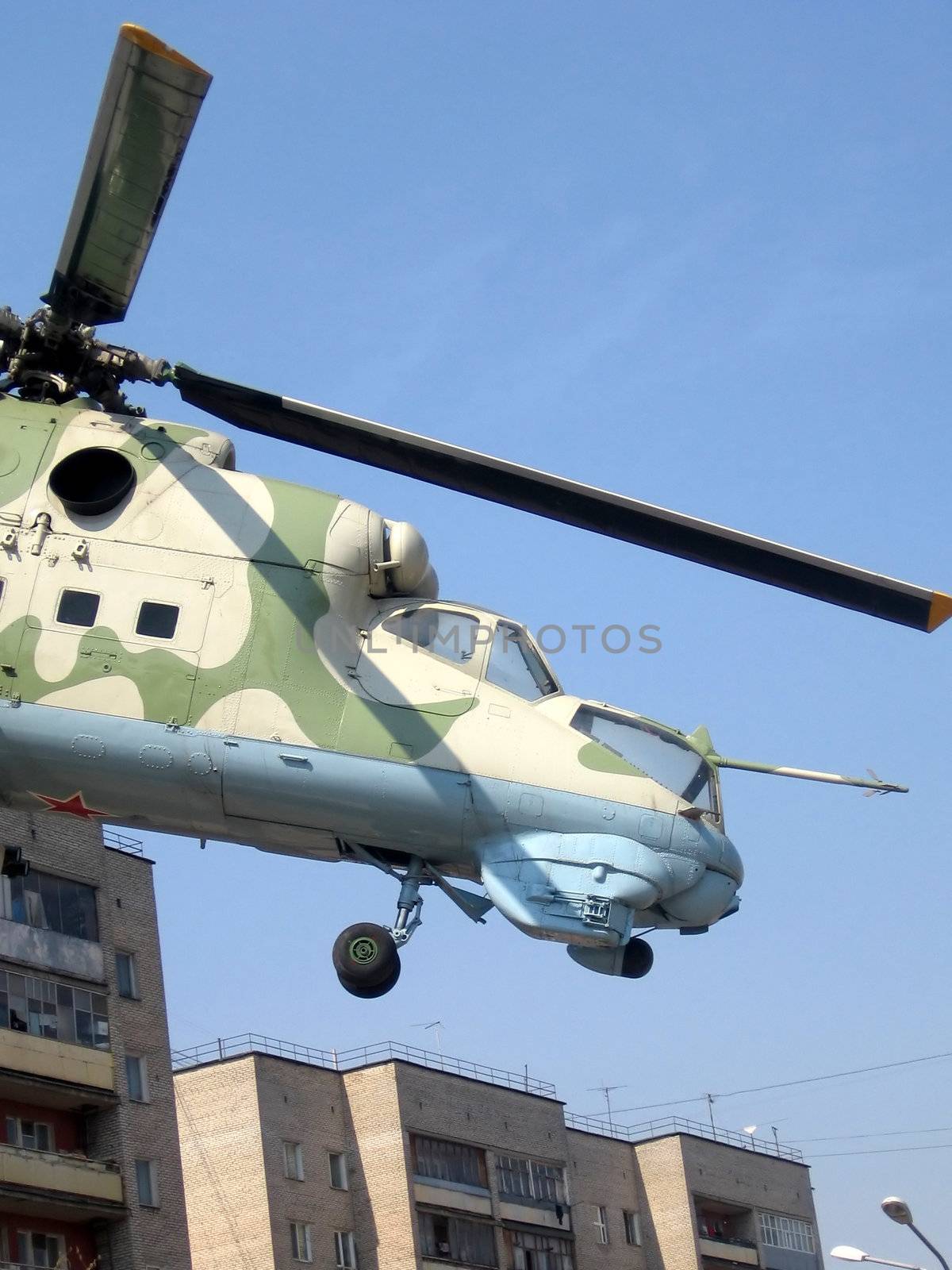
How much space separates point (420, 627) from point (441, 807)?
167 centimetres

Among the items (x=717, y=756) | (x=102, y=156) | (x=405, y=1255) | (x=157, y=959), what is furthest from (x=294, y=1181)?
(x=102, y=156)

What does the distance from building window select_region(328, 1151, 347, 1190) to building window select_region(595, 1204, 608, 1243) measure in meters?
10.8

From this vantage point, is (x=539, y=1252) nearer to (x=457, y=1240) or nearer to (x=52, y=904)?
(x=457, y=1240)

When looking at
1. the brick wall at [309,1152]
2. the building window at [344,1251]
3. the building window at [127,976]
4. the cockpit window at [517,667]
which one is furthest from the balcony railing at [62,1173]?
the cockpit window at [517,667]

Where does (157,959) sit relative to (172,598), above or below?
above

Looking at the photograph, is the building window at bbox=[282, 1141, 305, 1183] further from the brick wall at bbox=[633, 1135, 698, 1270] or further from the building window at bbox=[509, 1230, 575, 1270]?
the brick wall at bbox=[633, 1135, 698, 1270]

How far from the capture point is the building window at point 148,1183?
140ft

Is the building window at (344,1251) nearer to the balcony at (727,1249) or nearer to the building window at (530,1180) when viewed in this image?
the building window at (530,1180)

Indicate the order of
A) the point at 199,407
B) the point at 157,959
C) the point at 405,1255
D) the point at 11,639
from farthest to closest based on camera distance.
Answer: the point at 405,1255, the point at 157,959, the point at 199,407, the point at 11,639

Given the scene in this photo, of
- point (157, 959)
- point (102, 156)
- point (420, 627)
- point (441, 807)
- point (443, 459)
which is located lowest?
point (441, 807)

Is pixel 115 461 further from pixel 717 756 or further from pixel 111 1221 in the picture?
pixel 111 1221

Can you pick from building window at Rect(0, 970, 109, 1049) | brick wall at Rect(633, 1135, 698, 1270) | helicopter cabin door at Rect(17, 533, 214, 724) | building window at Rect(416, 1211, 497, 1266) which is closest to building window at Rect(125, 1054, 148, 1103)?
building window at Rect(0, 970, 109, 1049)

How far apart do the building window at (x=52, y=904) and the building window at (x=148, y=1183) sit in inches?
205

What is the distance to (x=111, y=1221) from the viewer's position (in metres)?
42.0
